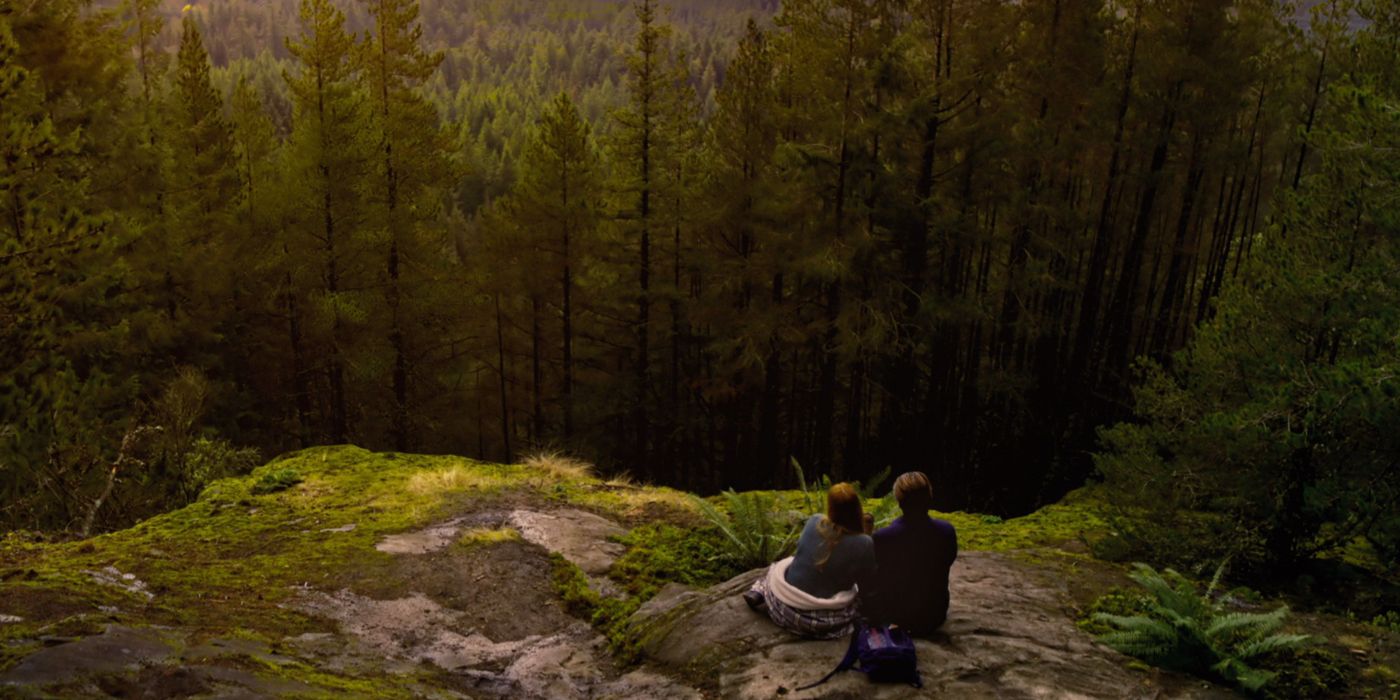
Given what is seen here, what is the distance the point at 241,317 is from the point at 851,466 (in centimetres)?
1944

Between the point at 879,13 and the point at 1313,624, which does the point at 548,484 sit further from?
the point at 879,13

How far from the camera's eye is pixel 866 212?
1708 centimetres

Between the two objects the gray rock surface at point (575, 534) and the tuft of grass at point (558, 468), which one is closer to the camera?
the gray rock surface at point (575, 534)

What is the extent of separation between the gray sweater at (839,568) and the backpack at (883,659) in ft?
1.79

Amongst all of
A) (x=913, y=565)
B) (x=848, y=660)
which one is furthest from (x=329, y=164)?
(x=848, y=660)

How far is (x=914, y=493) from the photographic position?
5.39 m

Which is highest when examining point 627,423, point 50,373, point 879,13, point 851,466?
point 879,13

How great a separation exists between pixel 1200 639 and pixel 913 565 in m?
→ 1.86

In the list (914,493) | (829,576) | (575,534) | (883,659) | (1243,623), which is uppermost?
(914,493)

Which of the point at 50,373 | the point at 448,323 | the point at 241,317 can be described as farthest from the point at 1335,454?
the point at 241,317

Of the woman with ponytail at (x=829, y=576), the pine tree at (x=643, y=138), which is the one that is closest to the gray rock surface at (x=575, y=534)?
the woman with ponytail at (x=829, y=576)

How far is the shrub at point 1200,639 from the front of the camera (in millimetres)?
4855

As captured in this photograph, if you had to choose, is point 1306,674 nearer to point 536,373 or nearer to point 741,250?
point 741,250

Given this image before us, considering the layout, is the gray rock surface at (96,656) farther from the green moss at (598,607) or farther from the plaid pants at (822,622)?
the plaid pants at (822,622)
